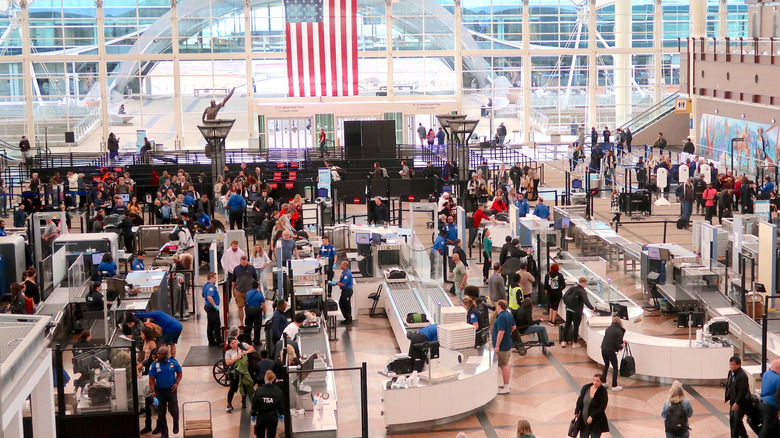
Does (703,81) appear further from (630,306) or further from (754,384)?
(754,384)

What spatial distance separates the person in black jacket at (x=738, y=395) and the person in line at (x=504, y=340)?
3.37 m

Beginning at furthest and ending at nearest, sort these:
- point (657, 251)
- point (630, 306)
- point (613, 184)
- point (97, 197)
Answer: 1. point (613, 184)
2. point (97, 197)
3. point (657, 251)
4. point (630, 306)

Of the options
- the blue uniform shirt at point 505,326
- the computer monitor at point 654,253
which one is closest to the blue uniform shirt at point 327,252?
the computer monitor at point 654,253

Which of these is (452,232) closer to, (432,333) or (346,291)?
(346,291)

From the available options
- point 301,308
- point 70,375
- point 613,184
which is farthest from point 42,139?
point 70,375

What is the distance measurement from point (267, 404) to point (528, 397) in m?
4.19

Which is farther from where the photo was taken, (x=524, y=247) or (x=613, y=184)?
(x=613, y=184)

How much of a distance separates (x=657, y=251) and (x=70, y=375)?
1141 centimetres

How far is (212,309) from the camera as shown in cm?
1766

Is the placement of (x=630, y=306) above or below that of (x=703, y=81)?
A: below

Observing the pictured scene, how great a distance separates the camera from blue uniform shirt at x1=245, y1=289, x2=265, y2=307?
57.2 feet

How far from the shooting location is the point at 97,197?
2897 centimetres

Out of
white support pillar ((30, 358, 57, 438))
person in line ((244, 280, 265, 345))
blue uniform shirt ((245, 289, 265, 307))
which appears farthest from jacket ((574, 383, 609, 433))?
blue uniform shirt ((245, 289, 265, 307))

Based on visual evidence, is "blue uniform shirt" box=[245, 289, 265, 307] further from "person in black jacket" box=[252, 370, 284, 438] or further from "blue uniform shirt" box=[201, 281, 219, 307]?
"person in black jacket" box=[252, 370, 284, 438]
